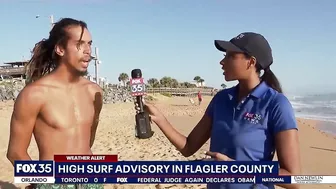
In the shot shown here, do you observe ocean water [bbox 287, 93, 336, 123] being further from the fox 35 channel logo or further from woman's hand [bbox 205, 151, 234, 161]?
the fox 35 channel logo

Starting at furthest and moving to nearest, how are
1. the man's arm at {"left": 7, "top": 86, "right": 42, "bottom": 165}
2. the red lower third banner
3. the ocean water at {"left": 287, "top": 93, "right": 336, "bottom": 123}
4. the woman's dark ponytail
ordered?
the ocean water at {"left": 287, "top": 93, "right": 336, "bottom": 123} → the red lower third banner → the man's arm at {"left": 7, "top": 86, "right": 42, "bottom": 165} → the woman's dark ponytail

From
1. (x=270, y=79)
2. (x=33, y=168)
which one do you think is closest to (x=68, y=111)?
(x=33, y=168)

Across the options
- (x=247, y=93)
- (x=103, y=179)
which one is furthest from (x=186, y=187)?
(x=247, y=93)

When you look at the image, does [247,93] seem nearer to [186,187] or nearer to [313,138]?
[186,187]

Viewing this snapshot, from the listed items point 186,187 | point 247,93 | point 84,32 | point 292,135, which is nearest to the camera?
point 292,135

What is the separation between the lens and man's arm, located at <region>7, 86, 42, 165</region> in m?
2.30

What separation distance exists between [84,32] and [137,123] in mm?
857

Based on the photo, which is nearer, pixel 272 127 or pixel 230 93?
pixel 272 127

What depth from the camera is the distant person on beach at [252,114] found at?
1.90 meters

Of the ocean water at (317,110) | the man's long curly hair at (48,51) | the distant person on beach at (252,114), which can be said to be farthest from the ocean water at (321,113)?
the man's long curly hair at (48,51)

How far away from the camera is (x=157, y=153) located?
27.8 feet

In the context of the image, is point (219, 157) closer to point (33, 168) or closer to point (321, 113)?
point (33, 168)

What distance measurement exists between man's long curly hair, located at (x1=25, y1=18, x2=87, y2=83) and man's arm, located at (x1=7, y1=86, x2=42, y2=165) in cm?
37

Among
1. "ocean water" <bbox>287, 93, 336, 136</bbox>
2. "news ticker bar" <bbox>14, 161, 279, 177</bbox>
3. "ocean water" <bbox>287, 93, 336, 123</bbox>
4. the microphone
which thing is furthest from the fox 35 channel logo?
"ocean water" <bbox>287, 93, 336, 123</bbox>
